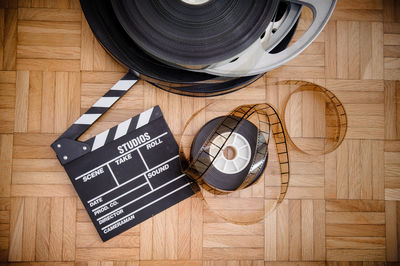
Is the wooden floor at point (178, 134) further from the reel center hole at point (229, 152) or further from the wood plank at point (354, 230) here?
the reel center hole at point (229, 152)

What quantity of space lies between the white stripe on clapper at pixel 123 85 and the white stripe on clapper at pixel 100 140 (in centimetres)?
17

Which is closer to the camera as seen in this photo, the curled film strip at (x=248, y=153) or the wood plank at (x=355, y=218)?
the curled film strip at (x=248, y=153)

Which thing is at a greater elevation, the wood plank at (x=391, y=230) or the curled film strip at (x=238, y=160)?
the curled film strip at (x=238, y=160)

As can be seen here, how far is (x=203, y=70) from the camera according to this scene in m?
0.77

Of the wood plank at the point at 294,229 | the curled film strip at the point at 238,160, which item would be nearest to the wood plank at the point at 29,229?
the curled film strip at the point at 238,160

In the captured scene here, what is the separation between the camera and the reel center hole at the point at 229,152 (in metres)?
1.07

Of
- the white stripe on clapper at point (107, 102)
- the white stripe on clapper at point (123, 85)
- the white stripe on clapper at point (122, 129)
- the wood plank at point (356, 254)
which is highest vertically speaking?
the white stripe on clapper at point (123, 85)

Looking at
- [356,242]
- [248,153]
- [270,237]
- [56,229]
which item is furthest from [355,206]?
[56,229]

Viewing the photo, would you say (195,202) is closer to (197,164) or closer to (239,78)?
(197,164)

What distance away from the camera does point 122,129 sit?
1115 mm

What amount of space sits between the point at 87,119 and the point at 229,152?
1.84 ft

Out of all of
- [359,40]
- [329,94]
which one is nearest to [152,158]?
[329,94]

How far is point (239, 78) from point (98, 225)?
0.76 meters

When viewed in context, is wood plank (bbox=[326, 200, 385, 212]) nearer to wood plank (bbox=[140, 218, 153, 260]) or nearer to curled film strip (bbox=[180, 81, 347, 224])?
curled film strip (bbox=[180, 81, 347, 224])
